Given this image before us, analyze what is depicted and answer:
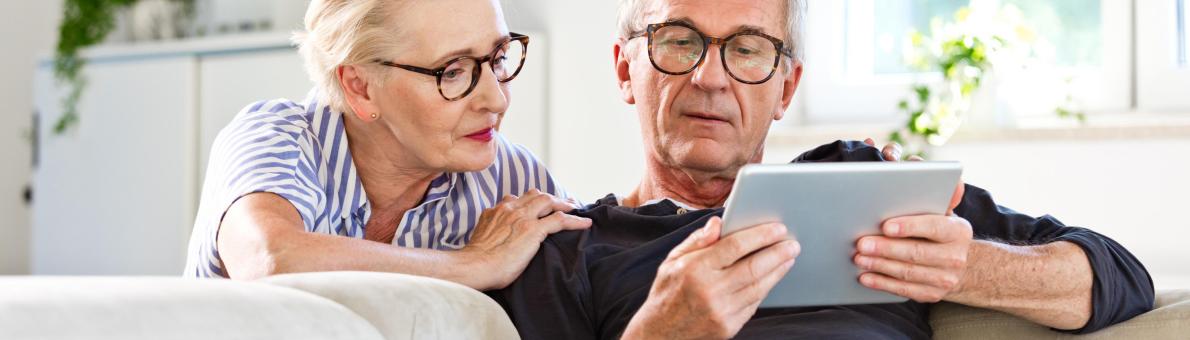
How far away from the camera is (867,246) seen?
1235 millimetres

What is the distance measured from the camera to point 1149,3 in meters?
2.89

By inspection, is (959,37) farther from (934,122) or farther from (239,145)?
(239,145)

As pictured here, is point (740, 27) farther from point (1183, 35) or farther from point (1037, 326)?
point (1183, 35)

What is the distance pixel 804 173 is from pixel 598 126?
226cm

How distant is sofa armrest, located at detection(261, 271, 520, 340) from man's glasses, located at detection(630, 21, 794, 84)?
0.62 metres

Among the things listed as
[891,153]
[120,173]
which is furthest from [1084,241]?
[120,173]

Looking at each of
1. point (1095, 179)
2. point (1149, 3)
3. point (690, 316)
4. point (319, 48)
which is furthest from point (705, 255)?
point (1149, 3)

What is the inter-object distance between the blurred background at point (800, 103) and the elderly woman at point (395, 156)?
129cm

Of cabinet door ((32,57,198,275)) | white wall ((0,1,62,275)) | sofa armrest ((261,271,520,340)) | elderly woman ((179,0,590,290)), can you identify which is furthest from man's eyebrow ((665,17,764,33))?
white wall ((0,1,62,275))

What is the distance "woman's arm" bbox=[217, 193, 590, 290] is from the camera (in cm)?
145

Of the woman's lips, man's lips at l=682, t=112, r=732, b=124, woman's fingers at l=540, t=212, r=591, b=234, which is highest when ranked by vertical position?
man's lips at l=682, t=112, r=732, b=124

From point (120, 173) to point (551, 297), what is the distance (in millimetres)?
2855

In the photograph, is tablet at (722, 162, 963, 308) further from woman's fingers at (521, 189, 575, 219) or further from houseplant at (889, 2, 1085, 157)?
houseplant at (889, 2, 1085, 157)

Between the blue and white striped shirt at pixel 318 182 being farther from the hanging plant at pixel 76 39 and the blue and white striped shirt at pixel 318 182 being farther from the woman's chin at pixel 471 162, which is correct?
the hanging plant at pixel 76 39
